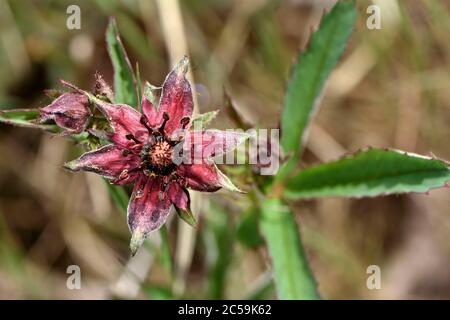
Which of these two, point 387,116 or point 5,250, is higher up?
point 387,116

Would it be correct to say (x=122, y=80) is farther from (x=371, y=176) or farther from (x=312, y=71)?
(x=371, y=176)

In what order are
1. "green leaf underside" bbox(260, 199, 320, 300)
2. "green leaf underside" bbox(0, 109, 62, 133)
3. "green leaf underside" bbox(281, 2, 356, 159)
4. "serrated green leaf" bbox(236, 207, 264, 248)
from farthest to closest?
"serrated green leaf" bbox(236, 207, 264, 248) < "green leaf underside" bbox(281, 2, 356, 159) < "green leaf underside" bbox(260, 199, 320, 300) < "green leaf underside" bbox(0, 109, 62, 133)

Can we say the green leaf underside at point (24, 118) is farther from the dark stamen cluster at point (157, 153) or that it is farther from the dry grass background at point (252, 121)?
the dry grass background at point (252, 121)

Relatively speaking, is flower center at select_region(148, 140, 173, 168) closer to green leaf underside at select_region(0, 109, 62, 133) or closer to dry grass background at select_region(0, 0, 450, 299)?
green leaf underside at select_region(0, 109, 62, 133)

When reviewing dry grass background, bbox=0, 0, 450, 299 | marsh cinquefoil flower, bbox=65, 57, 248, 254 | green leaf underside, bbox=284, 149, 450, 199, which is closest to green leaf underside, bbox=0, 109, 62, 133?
marsh cinquefoil flower, bbox=65, 57, 248, 254

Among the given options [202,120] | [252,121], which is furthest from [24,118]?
[252,121]

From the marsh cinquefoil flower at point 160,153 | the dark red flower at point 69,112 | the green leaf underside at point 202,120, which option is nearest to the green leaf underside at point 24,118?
the dark red flower at point 69,112
